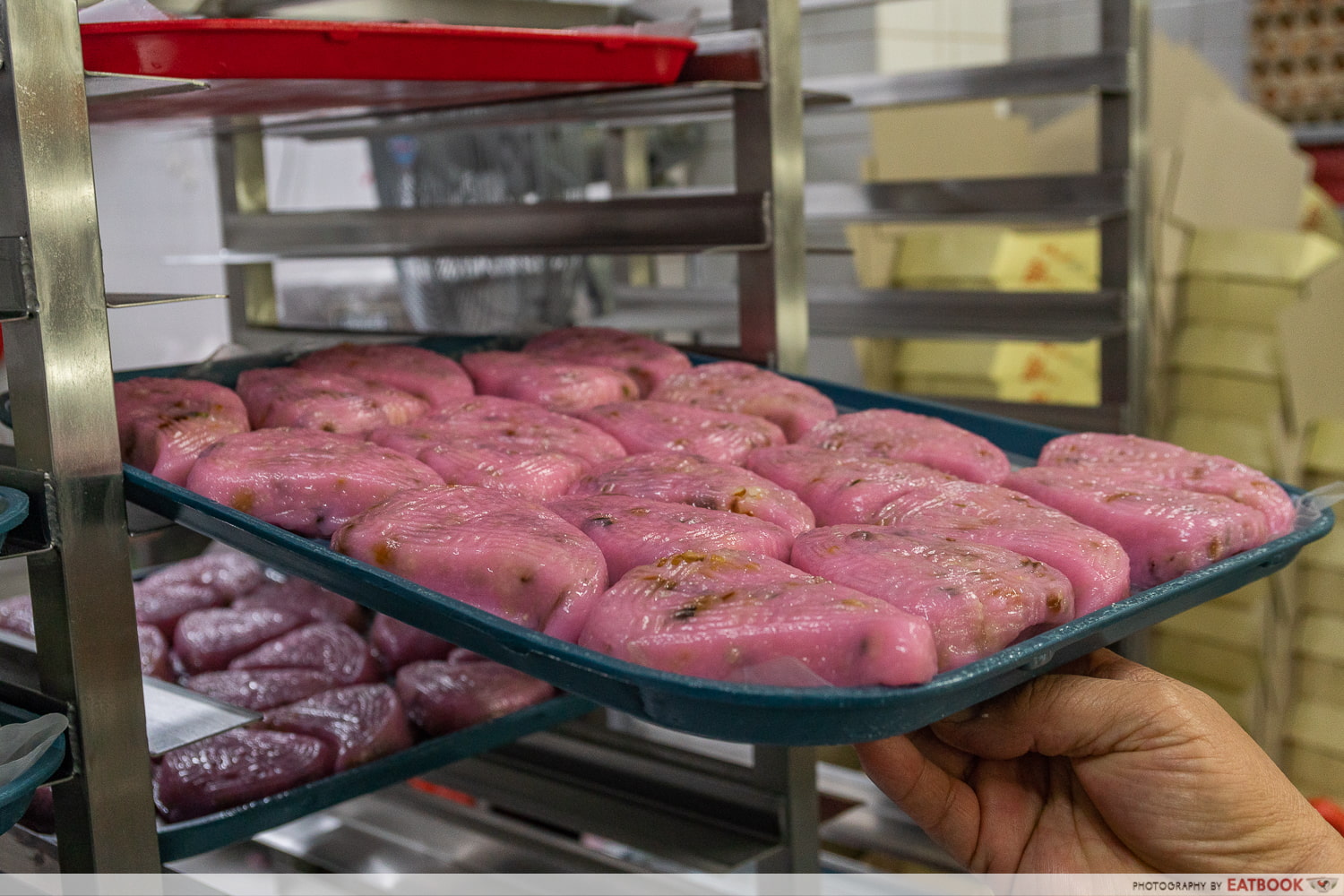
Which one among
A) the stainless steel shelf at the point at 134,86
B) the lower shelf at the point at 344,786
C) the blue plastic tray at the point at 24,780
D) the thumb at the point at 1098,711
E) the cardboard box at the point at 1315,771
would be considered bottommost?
the cardboard box at the point at 1315,771

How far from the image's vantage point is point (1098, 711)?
1.03 m

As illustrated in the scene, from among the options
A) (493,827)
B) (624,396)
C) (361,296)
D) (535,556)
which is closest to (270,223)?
(624,396)

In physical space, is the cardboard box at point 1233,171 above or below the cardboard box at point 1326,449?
above

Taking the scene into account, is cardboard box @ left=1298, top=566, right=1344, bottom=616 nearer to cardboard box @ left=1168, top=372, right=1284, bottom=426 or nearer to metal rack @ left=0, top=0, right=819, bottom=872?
cardboard box @ left=1168, top=372, right=1284, bottom=426

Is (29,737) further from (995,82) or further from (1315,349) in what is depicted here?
(1315,349)

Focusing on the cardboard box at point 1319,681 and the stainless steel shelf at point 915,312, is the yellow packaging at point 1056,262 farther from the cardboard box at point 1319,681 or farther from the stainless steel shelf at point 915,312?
the cardboard box at point 1319,681

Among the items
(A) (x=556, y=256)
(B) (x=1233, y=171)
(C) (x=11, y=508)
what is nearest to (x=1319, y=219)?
(B) (x=1233, y=171)

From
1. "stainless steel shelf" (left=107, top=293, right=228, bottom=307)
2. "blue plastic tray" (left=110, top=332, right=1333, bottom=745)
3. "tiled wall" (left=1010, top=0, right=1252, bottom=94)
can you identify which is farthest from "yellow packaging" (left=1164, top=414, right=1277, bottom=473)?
"tiled wall" (left=1010, top=0, right=1252, bottom=94)

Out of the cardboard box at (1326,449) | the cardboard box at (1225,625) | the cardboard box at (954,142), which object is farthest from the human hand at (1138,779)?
the cardboard box at (954,142)

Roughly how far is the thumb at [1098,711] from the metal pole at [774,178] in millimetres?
605

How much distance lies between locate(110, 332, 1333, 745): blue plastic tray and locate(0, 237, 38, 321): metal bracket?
0.52ft

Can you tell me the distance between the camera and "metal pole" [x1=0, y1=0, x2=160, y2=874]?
0.90m

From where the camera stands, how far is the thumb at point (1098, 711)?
1.01 m

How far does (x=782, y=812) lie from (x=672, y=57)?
0.90 m
